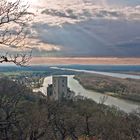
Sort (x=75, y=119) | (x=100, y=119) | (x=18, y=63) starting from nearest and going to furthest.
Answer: (x=18, y=63), (x=75, y=119), (x=100, y=119)

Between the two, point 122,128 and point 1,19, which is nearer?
point 1,19

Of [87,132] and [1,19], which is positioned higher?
[1,19]

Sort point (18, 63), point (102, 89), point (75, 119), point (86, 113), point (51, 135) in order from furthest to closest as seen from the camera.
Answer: point (102, 89) < point (86, 113) < point (75, 119) < point (51, 135) < point (18, 63)

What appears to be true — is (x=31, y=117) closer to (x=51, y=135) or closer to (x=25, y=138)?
(x=51, y=135)

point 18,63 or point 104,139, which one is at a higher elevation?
point 18,63

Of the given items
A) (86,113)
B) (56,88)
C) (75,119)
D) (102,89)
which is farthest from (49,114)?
(102,89)

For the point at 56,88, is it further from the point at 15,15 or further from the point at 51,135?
the point at 15,15

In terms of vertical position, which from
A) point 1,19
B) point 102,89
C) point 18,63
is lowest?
point 102,89

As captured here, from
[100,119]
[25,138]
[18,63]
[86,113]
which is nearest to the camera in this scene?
[18,63]

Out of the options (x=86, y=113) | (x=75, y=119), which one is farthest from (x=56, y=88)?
(x=75, y=119)
